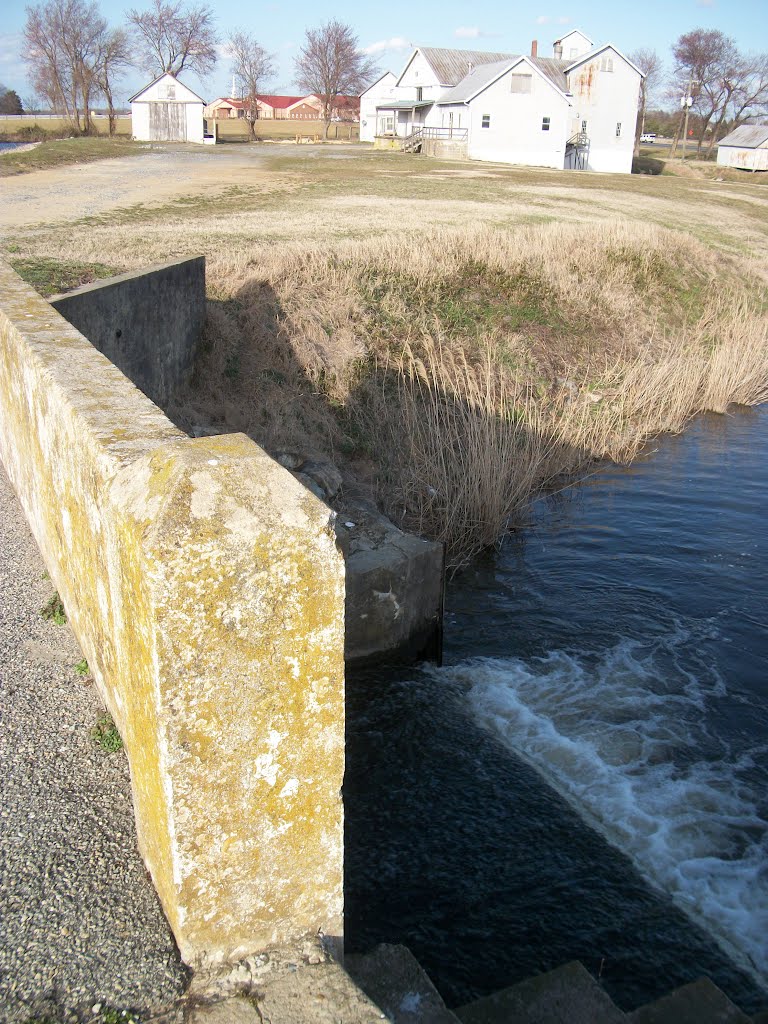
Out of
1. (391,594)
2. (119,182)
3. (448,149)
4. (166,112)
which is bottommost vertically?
(391,594)

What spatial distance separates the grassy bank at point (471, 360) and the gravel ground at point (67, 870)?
5.50 metres

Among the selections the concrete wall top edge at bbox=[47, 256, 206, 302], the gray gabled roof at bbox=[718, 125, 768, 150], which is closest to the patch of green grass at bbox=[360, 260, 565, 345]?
the concrete wall top edge at bbox=[47, 256, 206, 302]

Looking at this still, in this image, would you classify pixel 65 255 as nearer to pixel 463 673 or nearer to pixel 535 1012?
pixel 463 673

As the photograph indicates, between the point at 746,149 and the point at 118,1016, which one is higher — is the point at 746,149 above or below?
above

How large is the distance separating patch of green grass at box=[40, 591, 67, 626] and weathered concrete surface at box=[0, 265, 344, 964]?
1.78 meters

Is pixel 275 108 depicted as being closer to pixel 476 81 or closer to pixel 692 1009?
pixel 476 81

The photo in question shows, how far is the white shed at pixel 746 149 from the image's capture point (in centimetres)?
6944

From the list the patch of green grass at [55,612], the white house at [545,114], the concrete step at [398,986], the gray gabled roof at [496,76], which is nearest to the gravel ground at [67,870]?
the patch of green grass at [55,612]

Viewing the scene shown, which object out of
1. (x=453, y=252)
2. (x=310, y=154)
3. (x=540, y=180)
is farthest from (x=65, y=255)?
(x=310, y=154)

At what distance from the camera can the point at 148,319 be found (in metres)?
9.19

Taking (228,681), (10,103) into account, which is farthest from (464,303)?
(10,103)

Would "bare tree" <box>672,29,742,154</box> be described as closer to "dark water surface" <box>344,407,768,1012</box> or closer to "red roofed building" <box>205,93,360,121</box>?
"red roofed building" <box>205,93,360,121</box>

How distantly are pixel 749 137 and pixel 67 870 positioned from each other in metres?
81.2

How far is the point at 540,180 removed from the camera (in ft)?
130
